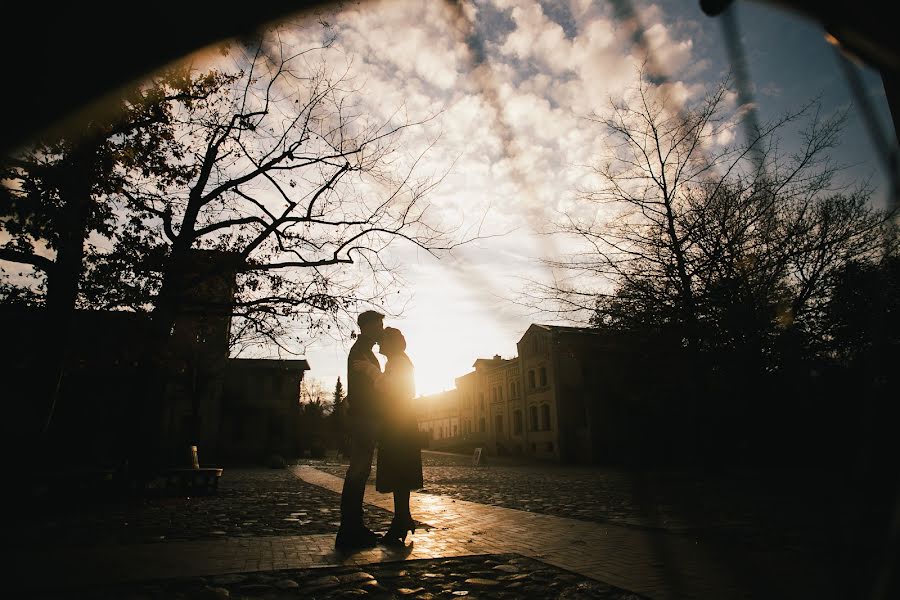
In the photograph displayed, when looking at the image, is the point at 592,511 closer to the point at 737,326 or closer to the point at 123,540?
the point at 123,540

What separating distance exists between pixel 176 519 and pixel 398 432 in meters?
3.97

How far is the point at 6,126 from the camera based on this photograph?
321cm

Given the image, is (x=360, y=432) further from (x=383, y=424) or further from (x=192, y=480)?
(x=192, y=480)

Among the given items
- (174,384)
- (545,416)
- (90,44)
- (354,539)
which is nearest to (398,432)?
(354,539)

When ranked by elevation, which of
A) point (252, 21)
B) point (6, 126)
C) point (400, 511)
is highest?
point (252, 21)

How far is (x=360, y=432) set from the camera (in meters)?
4.55

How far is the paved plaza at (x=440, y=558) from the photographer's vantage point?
120 inches

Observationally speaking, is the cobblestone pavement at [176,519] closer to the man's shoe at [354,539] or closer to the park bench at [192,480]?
the park bench at [192,480]

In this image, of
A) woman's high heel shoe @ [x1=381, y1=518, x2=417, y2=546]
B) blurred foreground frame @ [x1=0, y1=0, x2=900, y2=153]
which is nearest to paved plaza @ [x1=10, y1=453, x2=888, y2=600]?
woman's high heel shoe @ [x1=381, y1=518, x2=417, y2=546]

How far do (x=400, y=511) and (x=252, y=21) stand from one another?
3.93 m

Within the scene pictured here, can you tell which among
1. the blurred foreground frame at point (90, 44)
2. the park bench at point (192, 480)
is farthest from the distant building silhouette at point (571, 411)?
the blurred foreground frame at point (90, 44)

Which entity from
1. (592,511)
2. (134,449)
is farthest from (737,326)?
(134,449)

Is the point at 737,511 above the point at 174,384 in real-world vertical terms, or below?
below

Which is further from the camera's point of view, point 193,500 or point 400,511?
point 193,500
